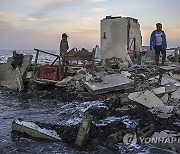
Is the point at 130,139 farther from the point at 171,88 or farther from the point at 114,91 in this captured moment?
the point at 114,91

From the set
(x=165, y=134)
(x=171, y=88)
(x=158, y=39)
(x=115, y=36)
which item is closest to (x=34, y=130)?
(x=165, y=134)

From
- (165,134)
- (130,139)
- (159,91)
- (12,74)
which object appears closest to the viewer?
(165,134)

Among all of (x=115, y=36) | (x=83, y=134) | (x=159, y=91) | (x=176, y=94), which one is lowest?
(x=83, y=134)

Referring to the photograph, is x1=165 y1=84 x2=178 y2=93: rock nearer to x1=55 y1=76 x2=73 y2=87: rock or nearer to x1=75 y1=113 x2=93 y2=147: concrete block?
x1=75 y1=113 x2=93 y2=147: concrete block

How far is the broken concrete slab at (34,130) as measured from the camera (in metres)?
6.37

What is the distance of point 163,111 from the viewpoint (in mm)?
6941

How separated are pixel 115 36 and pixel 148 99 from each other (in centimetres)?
929

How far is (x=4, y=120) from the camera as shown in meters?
8.24

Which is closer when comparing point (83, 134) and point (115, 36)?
Answer: point (83, 134)

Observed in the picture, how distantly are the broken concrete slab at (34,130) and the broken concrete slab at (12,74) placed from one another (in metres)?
6.54

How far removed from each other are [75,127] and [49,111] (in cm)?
272

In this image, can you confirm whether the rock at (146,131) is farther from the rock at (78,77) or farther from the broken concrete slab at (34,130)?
the rock at (78,77)

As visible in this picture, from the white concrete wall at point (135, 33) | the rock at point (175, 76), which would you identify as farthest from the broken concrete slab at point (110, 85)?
the white concrete wall at point (135, 33)

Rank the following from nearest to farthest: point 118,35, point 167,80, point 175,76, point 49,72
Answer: point 167,80 < point 175,76 < point 49,72 < point 118,35
